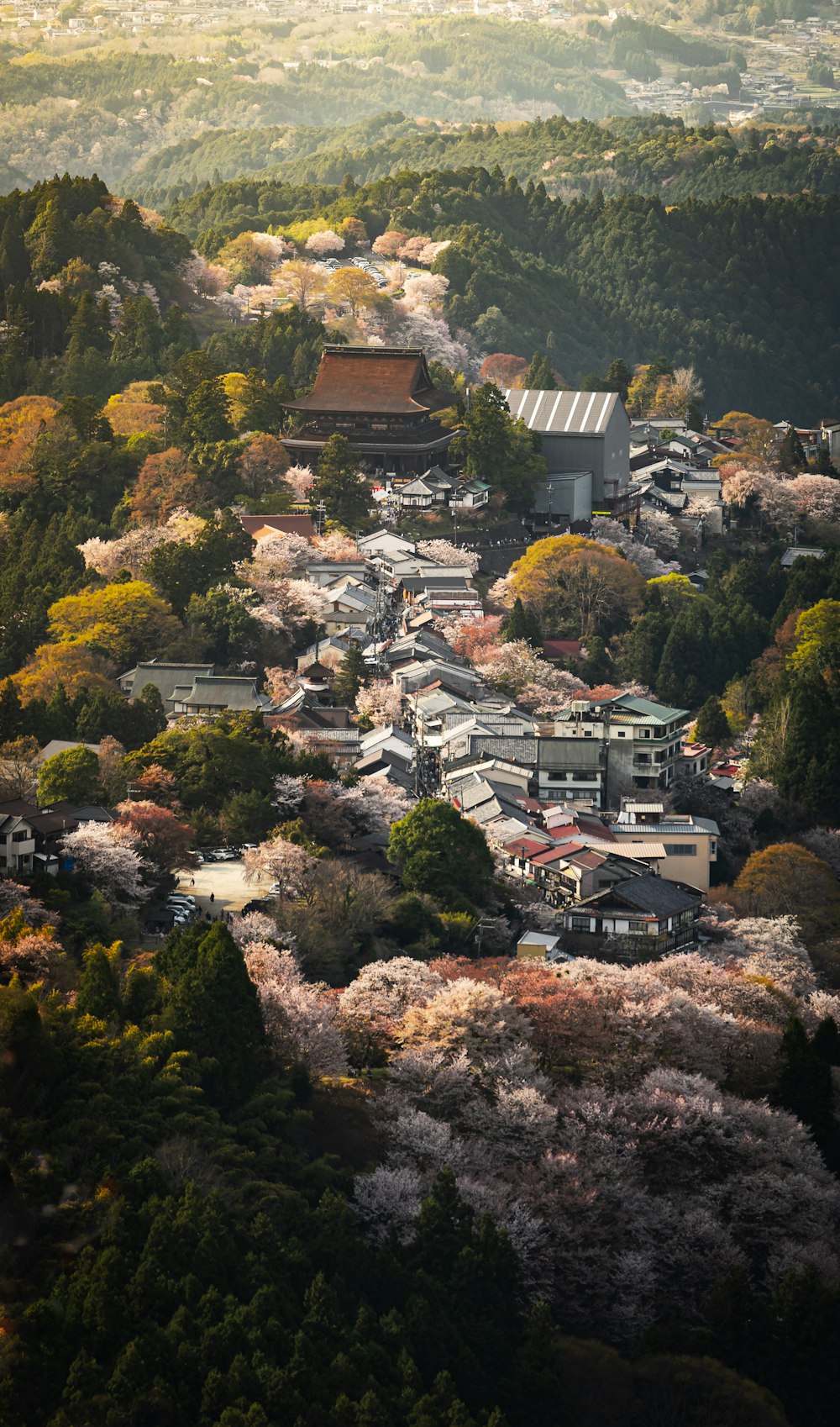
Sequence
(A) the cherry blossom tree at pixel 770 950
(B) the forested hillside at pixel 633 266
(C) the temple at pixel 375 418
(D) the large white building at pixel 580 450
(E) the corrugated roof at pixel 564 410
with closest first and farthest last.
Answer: (A) the cherry blossom tree at pixel 770 950
(C) the temple at pixel 375 418
(D) the large white building at pixel 580 450
(E) the corrugated roof at pixel 564 410
(B) the forested hillside at pixel 633 266

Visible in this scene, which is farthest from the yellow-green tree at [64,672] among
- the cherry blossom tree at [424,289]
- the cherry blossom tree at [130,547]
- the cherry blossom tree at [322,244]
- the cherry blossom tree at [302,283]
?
the cherry blossom tree at [322,244]

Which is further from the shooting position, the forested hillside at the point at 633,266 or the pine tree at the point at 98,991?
the forested hillside at the point at 633,266

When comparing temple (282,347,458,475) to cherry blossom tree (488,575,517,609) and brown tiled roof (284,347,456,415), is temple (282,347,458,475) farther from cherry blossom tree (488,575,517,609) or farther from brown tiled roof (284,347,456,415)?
cherry blossom tree (488,575,517,609)

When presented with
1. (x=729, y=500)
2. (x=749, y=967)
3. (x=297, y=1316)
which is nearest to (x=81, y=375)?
(x=729, y=500)

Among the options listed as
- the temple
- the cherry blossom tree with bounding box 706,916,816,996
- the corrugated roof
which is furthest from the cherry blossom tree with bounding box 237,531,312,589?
the cherry blossom tree with bounding box 706,916,816,996

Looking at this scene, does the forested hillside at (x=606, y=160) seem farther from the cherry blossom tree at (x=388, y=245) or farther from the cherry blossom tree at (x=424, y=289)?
the cherry blossom tree at (x=424, y=289)

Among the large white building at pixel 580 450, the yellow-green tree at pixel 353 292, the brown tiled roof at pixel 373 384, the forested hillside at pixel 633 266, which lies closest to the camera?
the brown tiled roof at pixel 373 384

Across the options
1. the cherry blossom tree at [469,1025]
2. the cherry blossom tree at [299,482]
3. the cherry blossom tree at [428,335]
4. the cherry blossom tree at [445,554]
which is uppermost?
the cherry blossom tree at [469,1025]

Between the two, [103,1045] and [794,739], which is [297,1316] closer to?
[103,1045]
